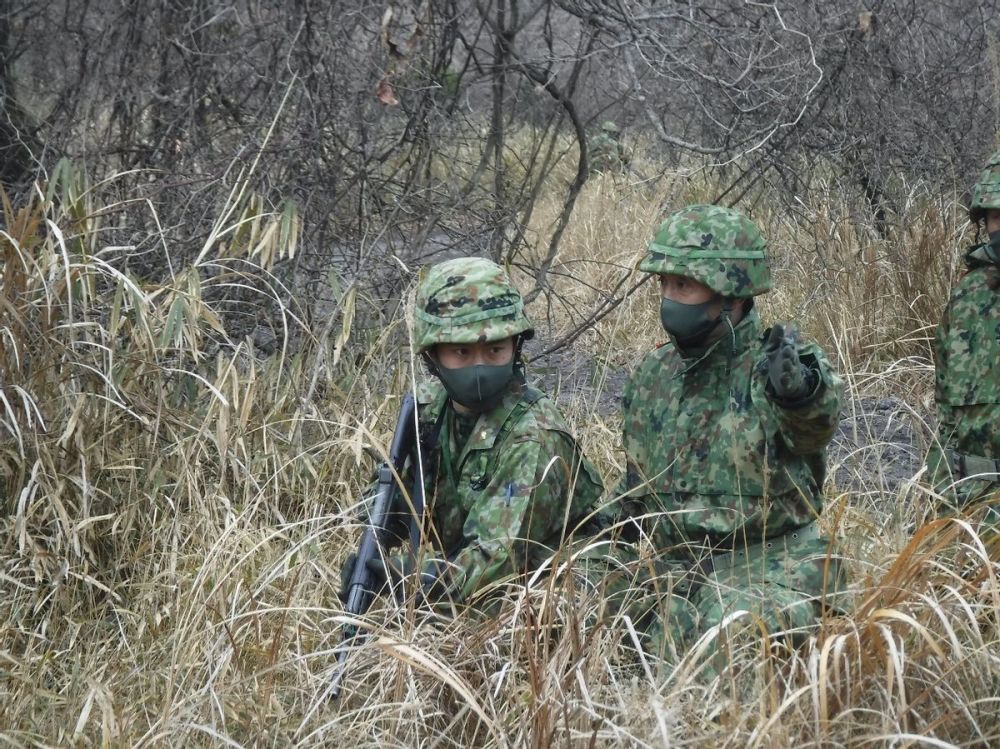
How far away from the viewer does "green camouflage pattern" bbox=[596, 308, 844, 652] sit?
3080 millimetres

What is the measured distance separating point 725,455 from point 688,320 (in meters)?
0.34

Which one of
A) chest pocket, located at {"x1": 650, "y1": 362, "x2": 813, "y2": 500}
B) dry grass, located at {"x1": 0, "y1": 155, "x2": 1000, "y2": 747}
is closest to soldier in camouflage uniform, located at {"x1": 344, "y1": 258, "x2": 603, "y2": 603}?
dry grass, located at {"x1": 0, "y1": 155, "x2": 1000, "y2": 747}

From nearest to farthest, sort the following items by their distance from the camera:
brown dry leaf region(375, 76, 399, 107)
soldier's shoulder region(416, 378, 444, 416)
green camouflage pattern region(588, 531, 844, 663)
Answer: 1. green camouflage pattern region(588, 531, 844, 663)
2. soldier's shoulder region(416, 378, 444, 416)
3. brown dry leaf region(375, 76, 399, 107)

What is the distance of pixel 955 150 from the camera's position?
6840 millimetres

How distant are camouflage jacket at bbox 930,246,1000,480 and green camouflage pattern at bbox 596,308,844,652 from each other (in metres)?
0.77

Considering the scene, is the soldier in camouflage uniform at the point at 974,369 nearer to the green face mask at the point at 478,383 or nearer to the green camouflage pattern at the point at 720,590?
the green camouflage pattern at the point at 720,590

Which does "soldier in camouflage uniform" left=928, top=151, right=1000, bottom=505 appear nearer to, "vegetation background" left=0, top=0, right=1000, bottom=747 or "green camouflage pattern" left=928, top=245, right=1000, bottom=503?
"green camouflage pattern" left=928, top=245, right=1000, bottom=503

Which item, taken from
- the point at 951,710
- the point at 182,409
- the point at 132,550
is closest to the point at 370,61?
the point at 182,409

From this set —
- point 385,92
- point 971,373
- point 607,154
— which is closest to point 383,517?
point 971,373

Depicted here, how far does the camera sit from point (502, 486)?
10.5 feet

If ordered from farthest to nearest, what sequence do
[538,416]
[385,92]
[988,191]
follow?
[385,92]
[988,191]
[538,416]

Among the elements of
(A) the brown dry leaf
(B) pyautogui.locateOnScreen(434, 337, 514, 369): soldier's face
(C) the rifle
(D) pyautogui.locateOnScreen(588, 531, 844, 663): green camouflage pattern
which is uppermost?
(A) the brown dry leaf

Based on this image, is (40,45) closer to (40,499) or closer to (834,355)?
(40,499)

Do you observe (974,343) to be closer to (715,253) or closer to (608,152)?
(715,253)
